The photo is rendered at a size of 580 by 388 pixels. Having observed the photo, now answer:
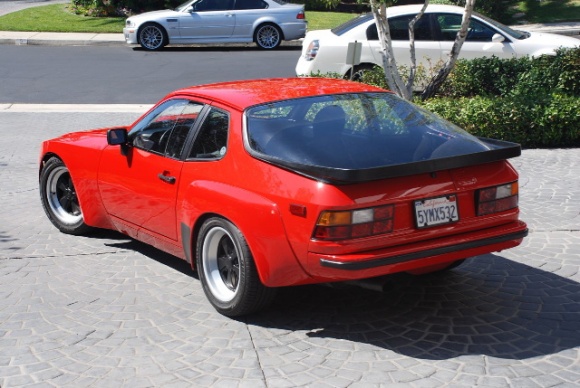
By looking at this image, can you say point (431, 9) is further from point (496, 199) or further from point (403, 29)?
point (496, 199)

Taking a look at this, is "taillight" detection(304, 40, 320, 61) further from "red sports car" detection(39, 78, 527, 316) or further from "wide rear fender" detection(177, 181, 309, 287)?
"wide rear fender" detection(177, 181, 309, 287)

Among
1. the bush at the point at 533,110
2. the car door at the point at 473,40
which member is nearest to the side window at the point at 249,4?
the car door at the point at 473,40

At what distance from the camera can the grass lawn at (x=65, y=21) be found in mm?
27172

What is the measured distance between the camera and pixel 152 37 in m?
23.7

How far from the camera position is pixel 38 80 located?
1870 cm

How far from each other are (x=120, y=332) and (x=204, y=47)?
789 inches

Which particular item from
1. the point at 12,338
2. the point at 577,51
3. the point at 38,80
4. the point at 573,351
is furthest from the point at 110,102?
the point at 573,351

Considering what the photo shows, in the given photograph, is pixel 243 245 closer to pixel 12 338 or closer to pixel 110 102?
pixel 12 338

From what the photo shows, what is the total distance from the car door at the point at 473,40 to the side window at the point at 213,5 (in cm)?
997

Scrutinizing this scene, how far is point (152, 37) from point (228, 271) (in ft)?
61.3

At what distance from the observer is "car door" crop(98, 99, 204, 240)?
20.9 ft

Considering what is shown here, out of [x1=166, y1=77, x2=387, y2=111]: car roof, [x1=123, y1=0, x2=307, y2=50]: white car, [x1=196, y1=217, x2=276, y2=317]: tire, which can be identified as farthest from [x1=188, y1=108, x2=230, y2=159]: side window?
[x1=123, y1=0, x2=307, y2=50]: white car

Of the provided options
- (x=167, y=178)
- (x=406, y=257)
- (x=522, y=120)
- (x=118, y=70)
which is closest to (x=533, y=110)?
(x=522, y=120)

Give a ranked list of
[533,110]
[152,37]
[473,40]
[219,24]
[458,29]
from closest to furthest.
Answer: [533,110]
[473,40]
[458,29]
[152,37]
[219,24]
